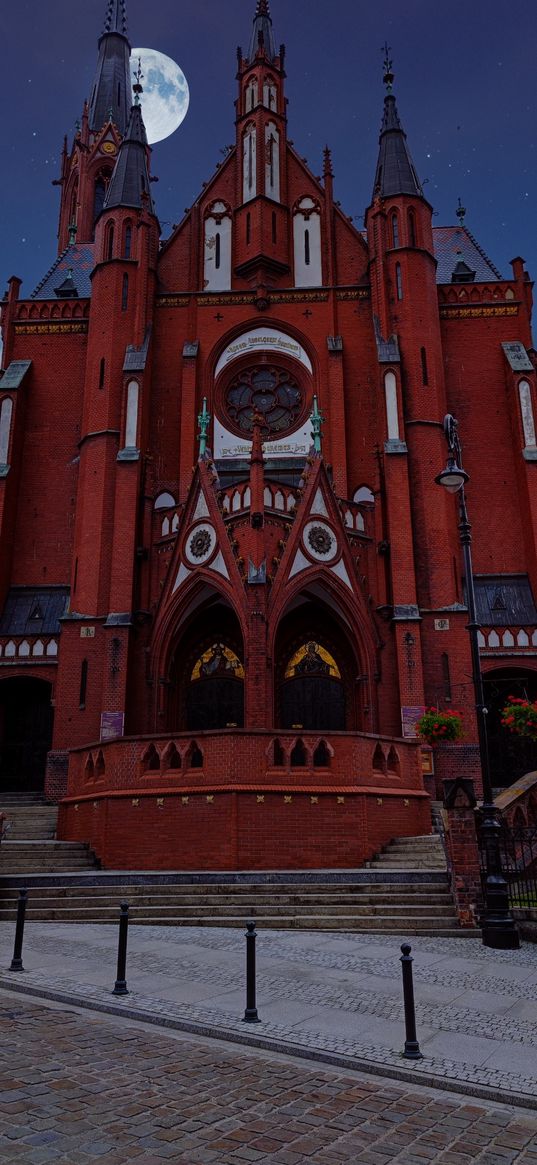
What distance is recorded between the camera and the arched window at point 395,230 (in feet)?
93.5

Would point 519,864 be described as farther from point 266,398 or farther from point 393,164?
point 393,164

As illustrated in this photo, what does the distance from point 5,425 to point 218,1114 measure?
2602cm

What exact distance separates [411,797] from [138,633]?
10.5 meters

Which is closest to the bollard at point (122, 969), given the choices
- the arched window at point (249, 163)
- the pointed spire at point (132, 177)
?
the pointed spire at point (132, 177)

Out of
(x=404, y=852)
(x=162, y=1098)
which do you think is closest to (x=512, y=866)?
(x=404, y=852)

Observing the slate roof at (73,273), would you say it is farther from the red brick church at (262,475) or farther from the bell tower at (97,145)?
the bell tower at (97,145)

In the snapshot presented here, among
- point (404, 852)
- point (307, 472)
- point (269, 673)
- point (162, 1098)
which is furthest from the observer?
point (307, 472)

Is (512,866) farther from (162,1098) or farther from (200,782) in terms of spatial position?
(162,1098)

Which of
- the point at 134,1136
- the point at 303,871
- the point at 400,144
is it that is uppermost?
the point at 400,144

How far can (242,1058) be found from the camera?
636 cm

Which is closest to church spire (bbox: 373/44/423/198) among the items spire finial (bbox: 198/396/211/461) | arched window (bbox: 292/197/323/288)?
arched window (bbox: 292/197/323/288)

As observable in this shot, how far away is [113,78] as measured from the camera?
5412 centimetres

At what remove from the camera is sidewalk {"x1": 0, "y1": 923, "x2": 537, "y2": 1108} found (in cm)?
630

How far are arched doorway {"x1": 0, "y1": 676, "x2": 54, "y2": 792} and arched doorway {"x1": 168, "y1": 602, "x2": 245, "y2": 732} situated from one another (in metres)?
4.26
